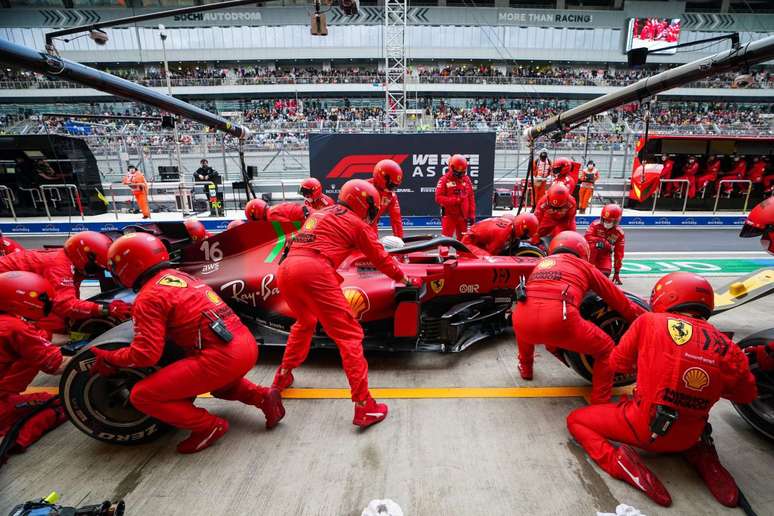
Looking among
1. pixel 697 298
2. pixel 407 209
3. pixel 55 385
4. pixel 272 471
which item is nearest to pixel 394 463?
pixel 272 471

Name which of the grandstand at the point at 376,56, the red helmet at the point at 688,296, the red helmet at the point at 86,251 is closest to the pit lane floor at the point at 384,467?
the red helmet at the point at 688,296

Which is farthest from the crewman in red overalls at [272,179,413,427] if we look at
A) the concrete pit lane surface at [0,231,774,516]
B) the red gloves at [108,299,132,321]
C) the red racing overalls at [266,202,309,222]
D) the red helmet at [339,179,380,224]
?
the red racing overalls at [266,202,309,222]

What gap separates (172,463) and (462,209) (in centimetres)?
582

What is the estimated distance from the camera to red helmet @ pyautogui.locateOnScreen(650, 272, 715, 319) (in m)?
2.38

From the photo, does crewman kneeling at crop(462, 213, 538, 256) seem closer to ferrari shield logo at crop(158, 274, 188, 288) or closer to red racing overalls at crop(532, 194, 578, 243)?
red racing overalls at crop(532, 194, 578, 243)

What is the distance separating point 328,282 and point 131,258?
1327mm

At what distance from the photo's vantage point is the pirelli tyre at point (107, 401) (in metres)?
2.62

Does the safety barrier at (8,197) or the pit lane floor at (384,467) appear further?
the safety barrier at (8,197)

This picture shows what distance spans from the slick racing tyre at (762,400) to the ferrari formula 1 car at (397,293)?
775 mm

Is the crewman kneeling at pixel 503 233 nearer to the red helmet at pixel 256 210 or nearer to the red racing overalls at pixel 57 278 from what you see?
the red helmet at pixel 256 210

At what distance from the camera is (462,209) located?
7184mm

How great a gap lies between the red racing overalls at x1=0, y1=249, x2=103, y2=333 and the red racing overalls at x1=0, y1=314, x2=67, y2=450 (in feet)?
2.47

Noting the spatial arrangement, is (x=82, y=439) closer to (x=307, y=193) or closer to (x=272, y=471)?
(x=272, y=471)

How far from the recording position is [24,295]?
9.63 ft
